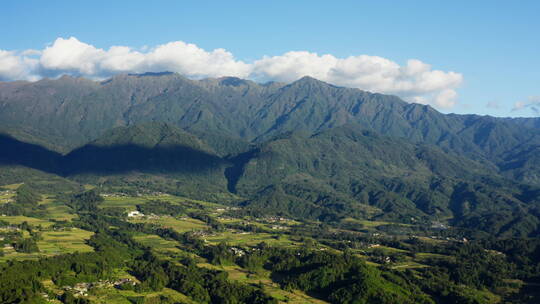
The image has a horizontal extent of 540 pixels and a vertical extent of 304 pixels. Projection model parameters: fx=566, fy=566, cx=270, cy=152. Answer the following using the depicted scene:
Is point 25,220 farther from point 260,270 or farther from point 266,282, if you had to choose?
point 266,282

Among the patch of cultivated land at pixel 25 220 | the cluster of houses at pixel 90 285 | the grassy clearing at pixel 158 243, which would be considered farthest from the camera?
the patch of cultivated land at pixel 25 220

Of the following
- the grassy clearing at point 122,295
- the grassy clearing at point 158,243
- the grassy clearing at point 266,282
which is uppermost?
the grassy clearing at point 266,282

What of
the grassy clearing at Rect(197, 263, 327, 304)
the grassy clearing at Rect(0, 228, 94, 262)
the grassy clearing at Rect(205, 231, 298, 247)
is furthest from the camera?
the grassy clearing at Rect(205, 231, 298, 247)

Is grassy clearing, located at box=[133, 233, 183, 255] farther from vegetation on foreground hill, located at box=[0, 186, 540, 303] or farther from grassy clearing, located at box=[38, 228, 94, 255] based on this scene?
grassy clearing, located at box=[38, 228, 94, 255]

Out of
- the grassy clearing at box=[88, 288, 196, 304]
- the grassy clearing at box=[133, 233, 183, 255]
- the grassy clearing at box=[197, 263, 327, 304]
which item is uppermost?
the grassy clearing at box=[197, 263, 327, 304]

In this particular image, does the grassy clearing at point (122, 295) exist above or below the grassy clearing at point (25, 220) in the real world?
above

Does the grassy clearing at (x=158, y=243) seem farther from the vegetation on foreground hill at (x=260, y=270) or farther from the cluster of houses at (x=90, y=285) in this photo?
the cluster of houses at (x=90, y=285)

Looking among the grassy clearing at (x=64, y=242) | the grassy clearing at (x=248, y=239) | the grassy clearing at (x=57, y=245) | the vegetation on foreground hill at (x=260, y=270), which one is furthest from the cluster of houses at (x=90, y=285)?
the grassy clearing at (x=248, y=239)

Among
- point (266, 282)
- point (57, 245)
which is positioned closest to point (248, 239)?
point (266, 282)

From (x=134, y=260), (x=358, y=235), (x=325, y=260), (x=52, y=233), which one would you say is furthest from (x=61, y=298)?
(x=358, y=235)

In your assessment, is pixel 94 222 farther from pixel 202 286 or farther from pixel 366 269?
pixel 366 269

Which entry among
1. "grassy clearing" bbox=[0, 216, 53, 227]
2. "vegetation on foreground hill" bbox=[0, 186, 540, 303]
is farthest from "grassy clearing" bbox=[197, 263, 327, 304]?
"grassy clearing" bbox=[0, 216, 53, 227]
